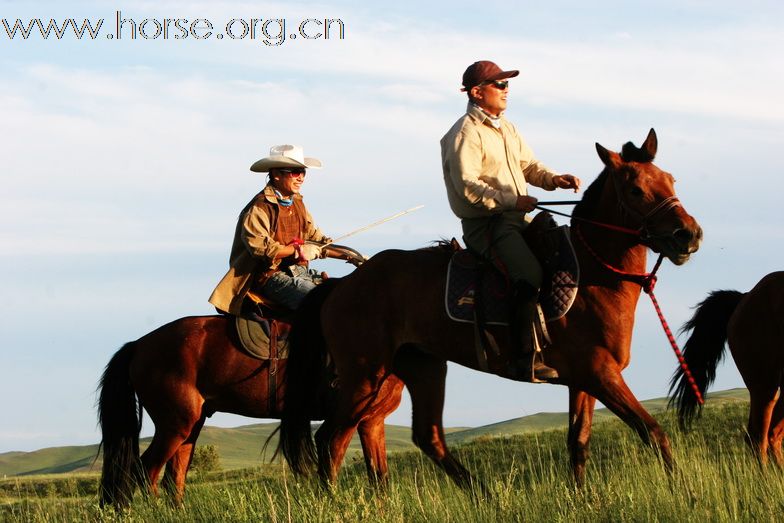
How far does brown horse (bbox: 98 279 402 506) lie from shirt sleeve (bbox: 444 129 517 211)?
286cm

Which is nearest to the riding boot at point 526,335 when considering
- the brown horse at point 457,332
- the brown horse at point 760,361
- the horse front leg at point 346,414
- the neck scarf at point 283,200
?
the brown horse at point 457,332

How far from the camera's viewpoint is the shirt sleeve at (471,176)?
8758mm

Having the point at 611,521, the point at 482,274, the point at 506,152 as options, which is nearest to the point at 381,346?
the point at 482,274

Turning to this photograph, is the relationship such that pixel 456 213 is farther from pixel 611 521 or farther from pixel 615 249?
pixel 611 521

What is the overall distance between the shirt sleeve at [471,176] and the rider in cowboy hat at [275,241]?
2258mm

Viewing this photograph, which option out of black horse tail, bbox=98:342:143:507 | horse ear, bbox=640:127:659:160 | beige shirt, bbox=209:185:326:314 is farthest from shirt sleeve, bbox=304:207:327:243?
horse ear, bbox=640:127:659:160

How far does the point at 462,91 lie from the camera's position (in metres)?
9.33

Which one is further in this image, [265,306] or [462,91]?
[265,306]

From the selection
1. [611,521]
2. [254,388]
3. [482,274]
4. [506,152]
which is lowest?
[611,521]

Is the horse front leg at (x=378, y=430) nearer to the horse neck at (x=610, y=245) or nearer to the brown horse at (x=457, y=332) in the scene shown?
the brown horse at (x=457, y=332)

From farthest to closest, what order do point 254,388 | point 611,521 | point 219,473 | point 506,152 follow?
1. point 219,473
2. point 254,388
3. point 506,152
4. point 611,521

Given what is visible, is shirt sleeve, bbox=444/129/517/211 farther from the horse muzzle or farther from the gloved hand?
the gloved hand

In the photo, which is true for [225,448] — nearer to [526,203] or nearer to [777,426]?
[777,426]

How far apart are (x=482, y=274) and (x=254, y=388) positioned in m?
3.02
